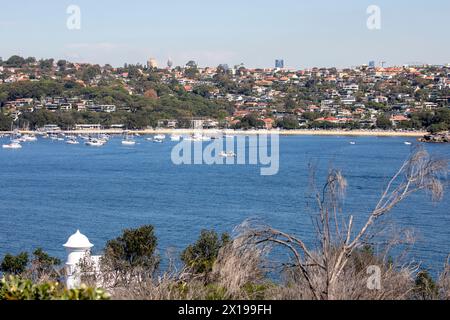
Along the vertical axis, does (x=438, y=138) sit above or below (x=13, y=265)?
below

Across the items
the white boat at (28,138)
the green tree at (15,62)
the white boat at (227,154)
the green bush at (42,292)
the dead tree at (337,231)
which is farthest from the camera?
the green tree at (15,62)

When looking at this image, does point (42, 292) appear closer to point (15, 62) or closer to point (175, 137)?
point (175, 137)

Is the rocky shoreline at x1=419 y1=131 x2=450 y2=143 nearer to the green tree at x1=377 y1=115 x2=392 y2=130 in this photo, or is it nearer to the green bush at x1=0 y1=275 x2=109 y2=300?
the green tree at x1=377 y1=115 x2=392 y2=130

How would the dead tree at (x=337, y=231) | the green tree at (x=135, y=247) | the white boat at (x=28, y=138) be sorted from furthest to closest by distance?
the white boat at (x=28, y=138) < the green tree at (x=135, y=247) < the dead tree at (x=337, y=231)

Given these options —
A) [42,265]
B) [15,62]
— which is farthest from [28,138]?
[42,265]

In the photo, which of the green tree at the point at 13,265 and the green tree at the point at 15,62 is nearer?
the green tree at the point at 13,265

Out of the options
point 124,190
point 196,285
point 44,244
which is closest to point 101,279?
point 196,285

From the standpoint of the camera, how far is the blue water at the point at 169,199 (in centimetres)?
1906

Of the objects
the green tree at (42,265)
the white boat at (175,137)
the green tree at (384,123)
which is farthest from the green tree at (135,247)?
the green tree at (384,123)

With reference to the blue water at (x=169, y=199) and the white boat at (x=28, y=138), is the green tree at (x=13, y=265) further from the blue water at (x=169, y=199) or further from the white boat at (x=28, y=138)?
the white boat at (x=28, y=138)

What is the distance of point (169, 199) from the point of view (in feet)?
90.1

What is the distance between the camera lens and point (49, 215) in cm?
2356

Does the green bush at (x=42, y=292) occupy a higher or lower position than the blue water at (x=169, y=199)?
higher
